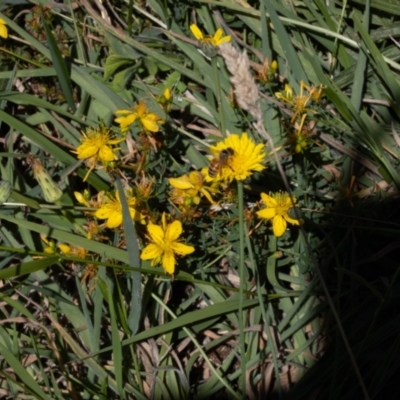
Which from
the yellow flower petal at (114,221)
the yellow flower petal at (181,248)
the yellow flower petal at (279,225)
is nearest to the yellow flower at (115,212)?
the yellow flower petal at (114,221)

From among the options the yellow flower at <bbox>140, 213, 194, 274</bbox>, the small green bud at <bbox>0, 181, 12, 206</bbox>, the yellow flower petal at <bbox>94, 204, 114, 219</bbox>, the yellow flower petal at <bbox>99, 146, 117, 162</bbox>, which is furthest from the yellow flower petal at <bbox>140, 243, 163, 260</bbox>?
the small green bud at <bbox>0, 181, 12, 206</bbox>

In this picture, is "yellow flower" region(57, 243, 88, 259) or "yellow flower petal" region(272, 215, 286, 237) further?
"yellow flower" region(57, 243, 88, 259)

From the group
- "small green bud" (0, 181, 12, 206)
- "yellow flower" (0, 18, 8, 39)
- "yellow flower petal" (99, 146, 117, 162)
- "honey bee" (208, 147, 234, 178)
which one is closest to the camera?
"honey bee" (208, 147, 234, 178)

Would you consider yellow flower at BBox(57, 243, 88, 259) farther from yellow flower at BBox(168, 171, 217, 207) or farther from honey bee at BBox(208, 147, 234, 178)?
honey bee at BBox(208, 147, 234, 178)

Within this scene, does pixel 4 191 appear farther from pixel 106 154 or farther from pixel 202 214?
pixel 202 214

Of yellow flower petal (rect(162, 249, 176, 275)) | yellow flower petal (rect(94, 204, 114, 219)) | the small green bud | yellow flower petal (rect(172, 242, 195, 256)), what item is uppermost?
the small green bud

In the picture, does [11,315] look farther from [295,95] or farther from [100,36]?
[295,95]

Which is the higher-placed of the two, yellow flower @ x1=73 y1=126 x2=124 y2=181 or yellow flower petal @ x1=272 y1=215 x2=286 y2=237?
yellow flower @ x1=73 y1=126 x2=124 y2=181
